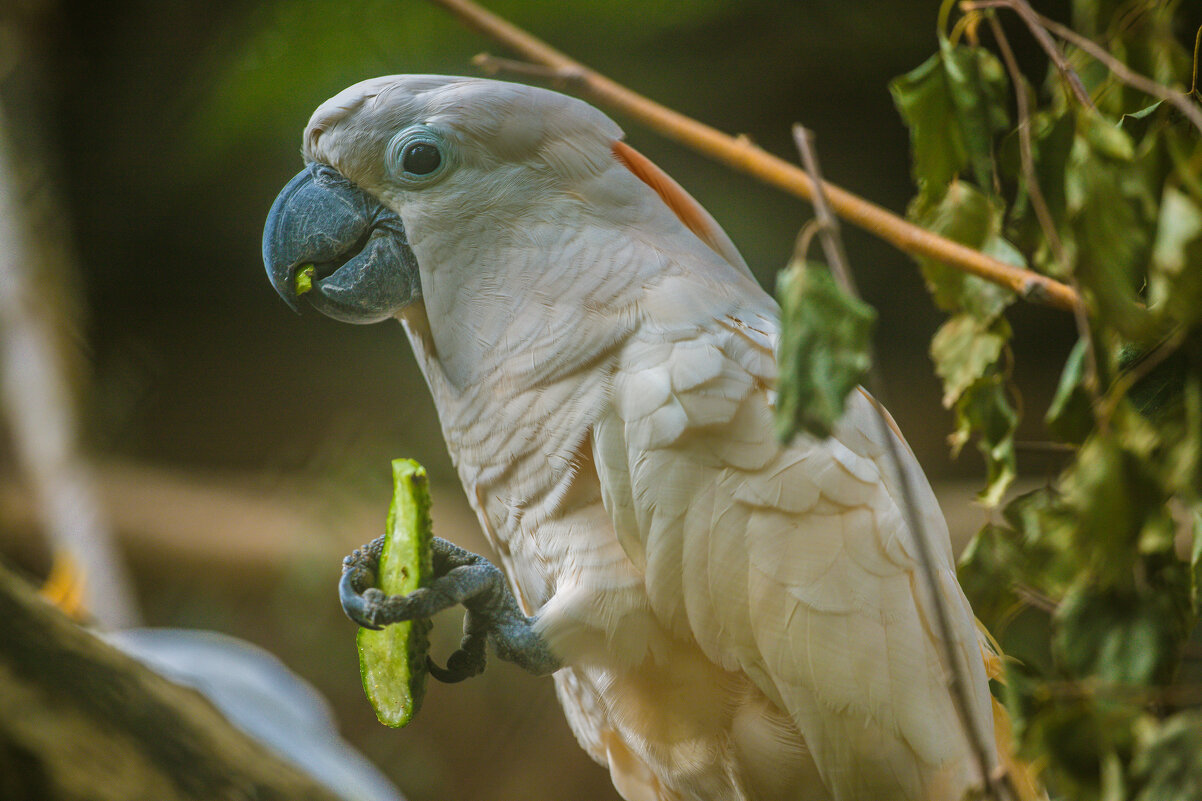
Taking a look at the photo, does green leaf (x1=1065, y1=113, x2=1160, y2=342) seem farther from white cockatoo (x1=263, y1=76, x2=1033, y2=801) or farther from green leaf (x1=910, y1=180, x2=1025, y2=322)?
white cockatoo (x1=263, y1=76, x2=1033, y2=801)

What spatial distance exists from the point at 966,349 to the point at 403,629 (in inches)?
26.9

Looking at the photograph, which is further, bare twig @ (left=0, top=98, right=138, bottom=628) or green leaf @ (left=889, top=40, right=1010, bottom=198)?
bare twig @ (left=0, top=98, right=138, bottom=628)

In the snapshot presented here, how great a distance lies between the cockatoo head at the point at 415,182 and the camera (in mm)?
1152

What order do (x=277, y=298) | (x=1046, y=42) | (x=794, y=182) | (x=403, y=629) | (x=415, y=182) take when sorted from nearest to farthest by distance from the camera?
(x=1046, y=42) → (x=794, y=182) → (x=403, y=629) → (x=415, y=182) → (x=277, y=298)

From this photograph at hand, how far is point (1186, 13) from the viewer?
953 mm

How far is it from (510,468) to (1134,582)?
2.29 ft

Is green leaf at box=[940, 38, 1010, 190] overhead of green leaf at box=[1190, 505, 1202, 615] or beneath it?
overhead

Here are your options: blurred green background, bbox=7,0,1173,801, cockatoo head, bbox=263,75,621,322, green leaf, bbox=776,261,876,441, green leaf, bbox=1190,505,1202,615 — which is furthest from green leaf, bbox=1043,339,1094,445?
blurred green background, bbox=7,0,1173,801

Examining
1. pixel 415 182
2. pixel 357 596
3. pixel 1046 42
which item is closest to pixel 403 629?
pixel 357 596

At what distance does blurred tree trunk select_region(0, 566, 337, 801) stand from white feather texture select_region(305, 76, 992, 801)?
1.51ft

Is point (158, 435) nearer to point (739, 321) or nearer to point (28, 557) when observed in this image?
point (28, 557)

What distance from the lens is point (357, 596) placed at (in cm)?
106

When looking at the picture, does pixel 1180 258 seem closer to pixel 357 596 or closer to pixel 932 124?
pixel 932 124

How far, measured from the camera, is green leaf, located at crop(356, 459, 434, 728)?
101 cm
